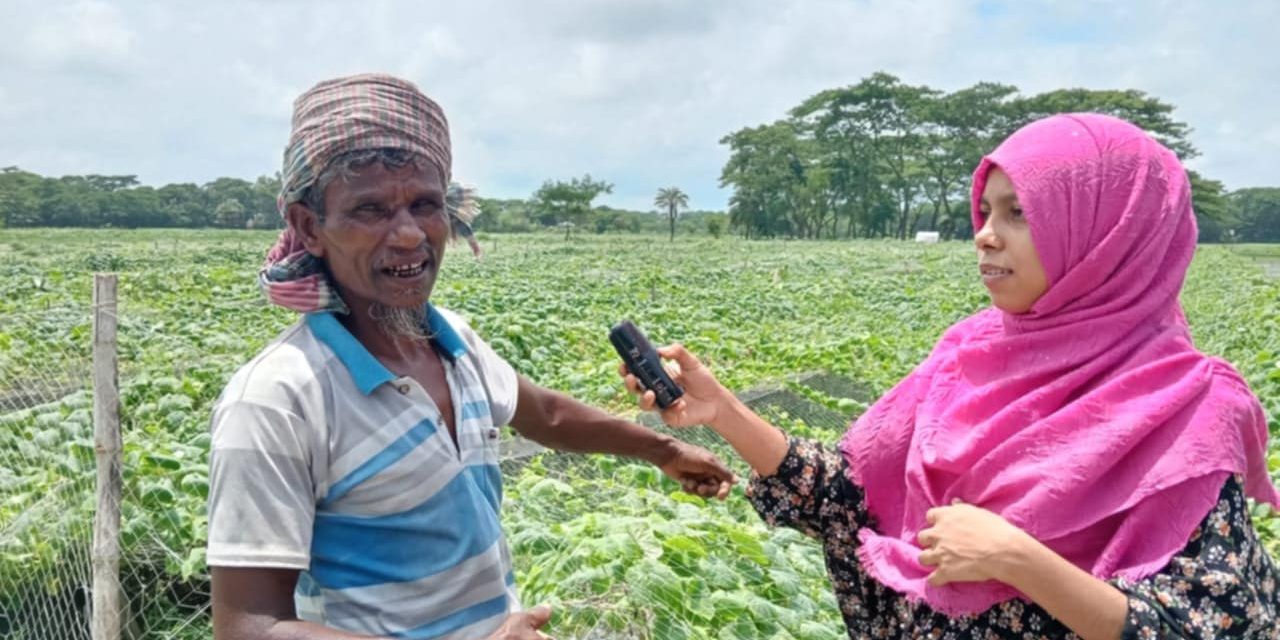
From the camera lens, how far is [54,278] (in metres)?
15.1

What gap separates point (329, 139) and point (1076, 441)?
125 cm

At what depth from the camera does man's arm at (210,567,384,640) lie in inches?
47.2

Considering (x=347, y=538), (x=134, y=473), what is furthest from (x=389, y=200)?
(x=134, y=473)

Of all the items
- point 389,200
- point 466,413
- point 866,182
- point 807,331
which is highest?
point 866,182

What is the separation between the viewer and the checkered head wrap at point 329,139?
4.52 ft

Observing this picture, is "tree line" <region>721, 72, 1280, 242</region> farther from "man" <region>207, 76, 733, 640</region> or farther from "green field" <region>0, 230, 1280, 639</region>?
"man" <region>207, 76, 733, 640</region>

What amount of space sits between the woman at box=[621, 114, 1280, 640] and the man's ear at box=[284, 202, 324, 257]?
1054 mm

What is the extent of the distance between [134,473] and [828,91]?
6177 centimetres

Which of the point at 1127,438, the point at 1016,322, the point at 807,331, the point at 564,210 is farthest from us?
the point at 564,210

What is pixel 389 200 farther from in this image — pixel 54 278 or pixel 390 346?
pixel 54 278

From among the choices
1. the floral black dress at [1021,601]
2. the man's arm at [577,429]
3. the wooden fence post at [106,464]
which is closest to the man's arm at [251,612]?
the man's arm at [577,429]

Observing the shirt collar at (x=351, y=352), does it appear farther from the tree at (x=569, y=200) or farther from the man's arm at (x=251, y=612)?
the tree at (x=569, y=200)

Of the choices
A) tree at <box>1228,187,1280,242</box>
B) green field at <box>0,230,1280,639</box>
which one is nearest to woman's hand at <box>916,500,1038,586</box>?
green field at <box>0,230,1280,639</box>

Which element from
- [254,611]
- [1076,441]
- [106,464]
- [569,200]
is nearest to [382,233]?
[254,611]
